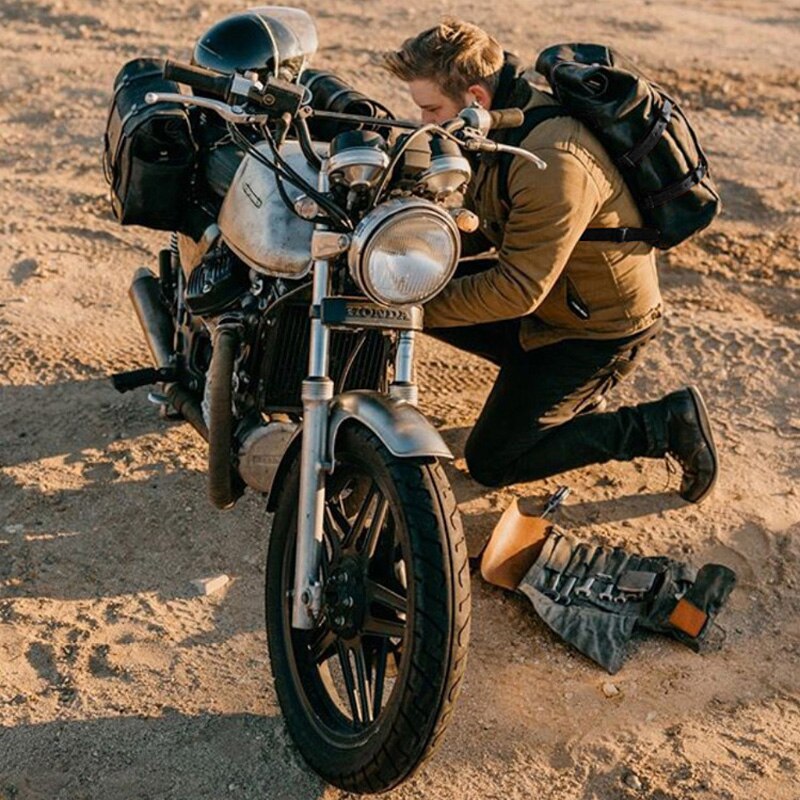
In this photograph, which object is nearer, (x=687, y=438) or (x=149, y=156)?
(x=149, y=156)

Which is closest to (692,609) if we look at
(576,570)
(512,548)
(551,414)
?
(576,570)

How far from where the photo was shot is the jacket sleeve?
3.65 m

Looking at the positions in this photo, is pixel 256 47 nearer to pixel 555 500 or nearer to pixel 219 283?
pixel 219 283

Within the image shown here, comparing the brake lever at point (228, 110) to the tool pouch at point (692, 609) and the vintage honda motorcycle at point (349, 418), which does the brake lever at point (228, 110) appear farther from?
the tool pouch at point (692, 609)

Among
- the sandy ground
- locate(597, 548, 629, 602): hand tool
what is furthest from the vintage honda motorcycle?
locate(597, 548, 629, 602): hand tool

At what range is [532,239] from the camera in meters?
3.71

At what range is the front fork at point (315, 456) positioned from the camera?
9.82 feet

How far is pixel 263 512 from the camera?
13.6 feet

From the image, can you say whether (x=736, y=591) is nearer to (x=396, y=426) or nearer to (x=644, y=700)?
(x=644, y=700)

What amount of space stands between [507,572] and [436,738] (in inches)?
43.2

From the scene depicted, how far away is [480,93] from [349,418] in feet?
4.29

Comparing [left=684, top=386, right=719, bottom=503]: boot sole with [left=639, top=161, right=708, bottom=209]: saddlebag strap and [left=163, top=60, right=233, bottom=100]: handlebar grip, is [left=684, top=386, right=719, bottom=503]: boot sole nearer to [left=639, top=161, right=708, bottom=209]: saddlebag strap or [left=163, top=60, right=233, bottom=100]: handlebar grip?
[left=639, top=161, right=708, bottom=209]: saddlebag strap

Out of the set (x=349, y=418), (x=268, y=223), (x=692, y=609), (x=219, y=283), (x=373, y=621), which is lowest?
(x=692, y=609)

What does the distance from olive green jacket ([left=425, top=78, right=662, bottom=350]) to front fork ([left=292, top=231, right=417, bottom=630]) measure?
810 mm
